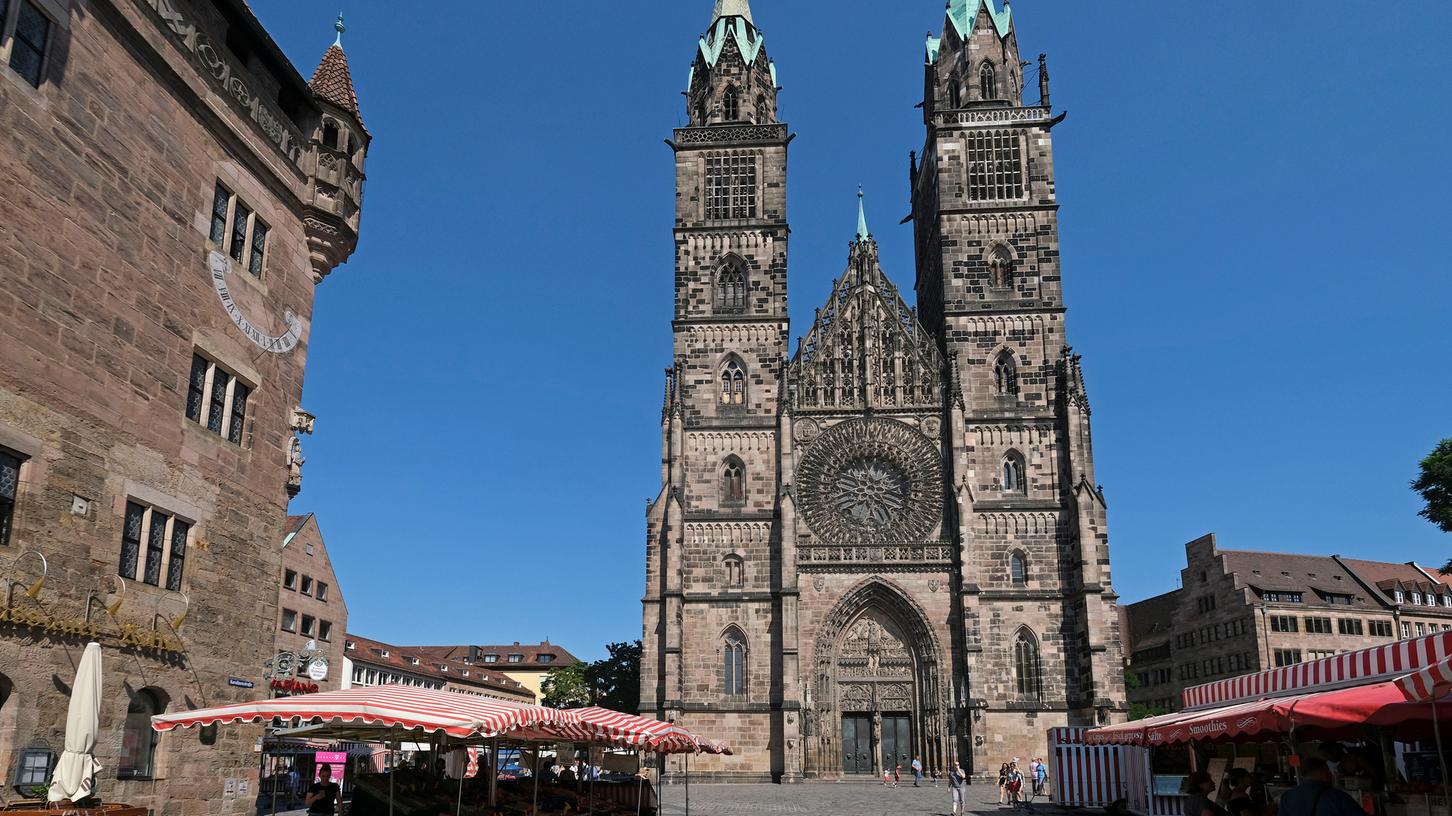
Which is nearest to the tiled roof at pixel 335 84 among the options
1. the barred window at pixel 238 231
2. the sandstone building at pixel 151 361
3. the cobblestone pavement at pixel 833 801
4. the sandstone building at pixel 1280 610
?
the sandstone building at pixel 151 361

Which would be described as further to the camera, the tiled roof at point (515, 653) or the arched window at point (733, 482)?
the tiled roof at point (515, 653)

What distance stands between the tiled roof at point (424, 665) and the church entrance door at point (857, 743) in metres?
29.5

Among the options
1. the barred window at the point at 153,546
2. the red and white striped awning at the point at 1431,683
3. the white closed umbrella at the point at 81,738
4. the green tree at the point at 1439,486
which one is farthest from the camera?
the green tree at the point at 1439,486

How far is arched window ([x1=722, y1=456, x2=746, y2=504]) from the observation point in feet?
142

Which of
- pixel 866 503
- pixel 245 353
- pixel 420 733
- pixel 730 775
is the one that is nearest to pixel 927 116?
pixel 866 503

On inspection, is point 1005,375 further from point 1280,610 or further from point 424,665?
point 424,665

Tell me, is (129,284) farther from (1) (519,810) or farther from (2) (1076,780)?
(2) (1076,780)

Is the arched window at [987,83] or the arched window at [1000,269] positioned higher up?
the arched window at [987,83]

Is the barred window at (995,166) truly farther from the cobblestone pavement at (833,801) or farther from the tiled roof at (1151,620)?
the tiled roof at (1151,620)

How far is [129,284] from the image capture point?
14273mm

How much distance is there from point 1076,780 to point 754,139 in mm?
30347

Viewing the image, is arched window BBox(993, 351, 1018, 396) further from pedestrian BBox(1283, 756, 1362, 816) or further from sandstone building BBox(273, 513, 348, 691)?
pedestrian BBox(1283, 756, 1362, 816)

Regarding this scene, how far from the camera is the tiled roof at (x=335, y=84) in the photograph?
1975cm

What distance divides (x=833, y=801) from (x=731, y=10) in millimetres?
37267
